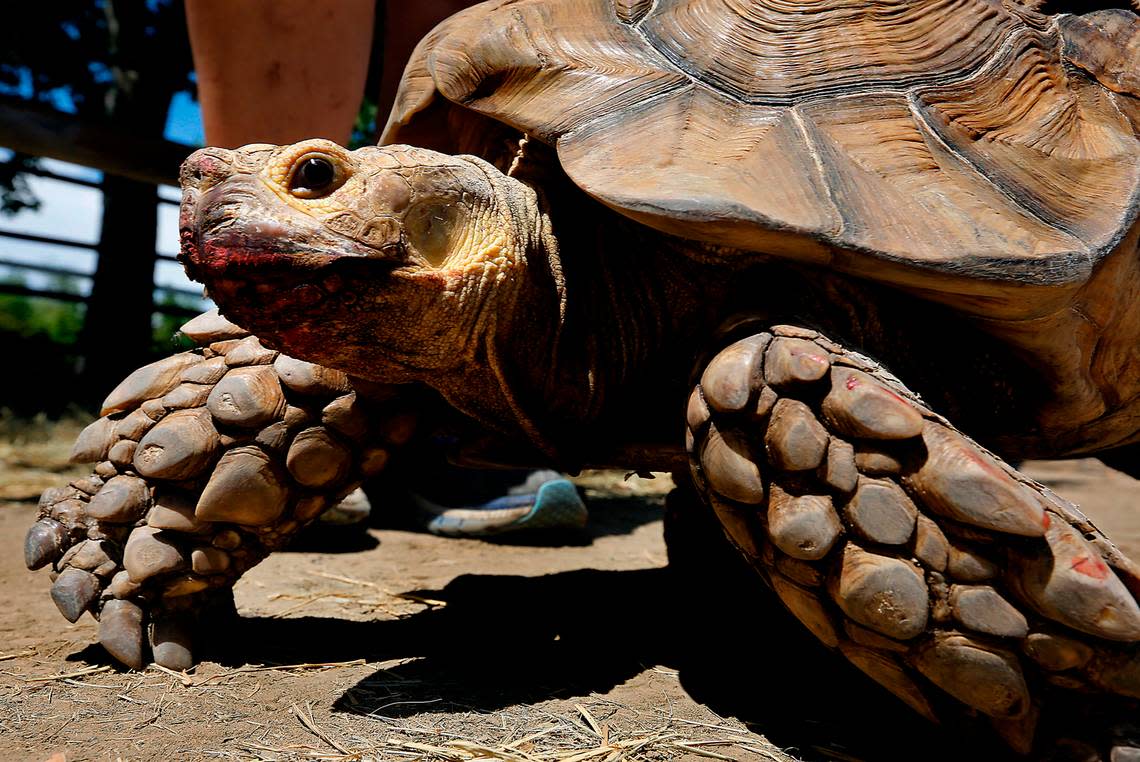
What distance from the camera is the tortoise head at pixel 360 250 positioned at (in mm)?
1487

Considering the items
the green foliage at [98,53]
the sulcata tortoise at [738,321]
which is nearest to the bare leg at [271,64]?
the sulcata tortoise at [738,321]

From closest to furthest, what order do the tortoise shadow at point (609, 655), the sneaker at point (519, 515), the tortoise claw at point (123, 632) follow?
the tortoise shadow at point (609, 655), the tortoise claw at point (123, 632), the sneaker at point (519, 515)

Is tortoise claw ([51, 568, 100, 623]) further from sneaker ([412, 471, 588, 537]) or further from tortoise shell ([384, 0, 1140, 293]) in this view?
sneaker ([412, 471, 588, 537])

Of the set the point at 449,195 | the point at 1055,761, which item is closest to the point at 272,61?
the point at 449,195

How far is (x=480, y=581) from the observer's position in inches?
101

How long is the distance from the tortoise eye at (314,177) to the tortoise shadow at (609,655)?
921mm

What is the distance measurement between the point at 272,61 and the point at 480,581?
6.07 ft

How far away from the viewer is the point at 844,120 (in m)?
1.69

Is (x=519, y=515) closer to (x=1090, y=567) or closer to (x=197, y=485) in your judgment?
(x=197, y=485)

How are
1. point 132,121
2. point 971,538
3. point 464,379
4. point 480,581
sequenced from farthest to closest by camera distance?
point 132,121 < point 480,581 < point 464,379 < point 971,538

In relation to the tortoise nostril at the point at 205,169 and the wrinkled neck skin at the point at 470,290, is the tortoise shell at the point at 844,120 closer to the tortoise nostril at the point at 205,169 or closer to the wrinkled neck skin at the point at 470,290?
the wrinkled neck skin at the point at 470,290

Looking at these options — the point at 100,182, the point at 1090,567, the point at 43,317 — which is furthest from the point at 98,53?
the point at 1090,567

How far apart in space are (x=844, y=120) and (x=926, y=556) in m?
0.82

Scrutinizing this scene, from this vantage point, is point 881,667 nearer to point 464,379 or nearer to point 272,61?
point 464,379
